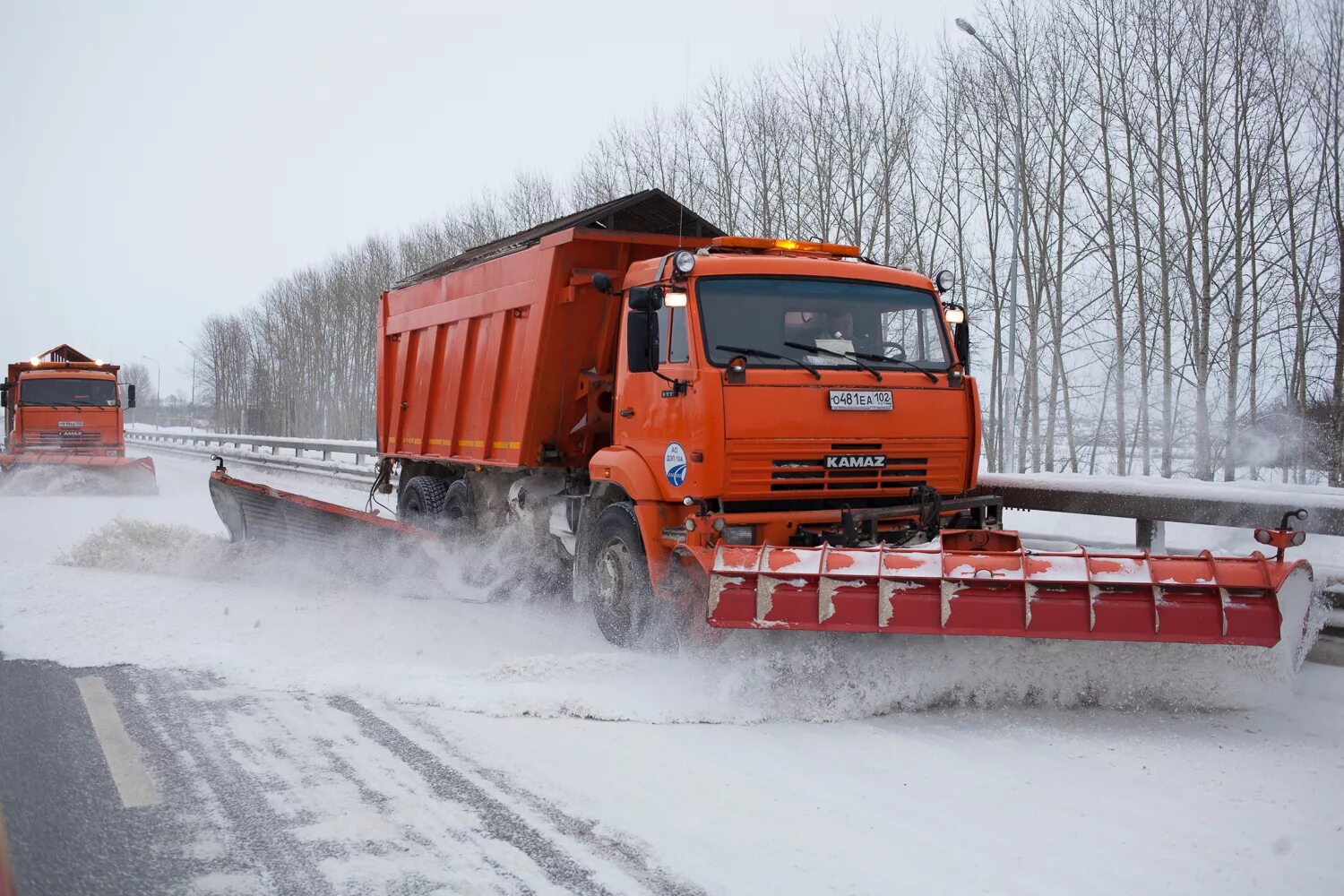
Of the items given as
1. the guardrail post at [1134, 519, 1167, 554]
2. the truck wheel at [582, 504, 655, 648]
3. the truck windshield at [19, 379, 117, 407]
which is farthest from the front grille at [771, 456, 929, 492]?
the truck windshield at [19, 379, 117, 407]

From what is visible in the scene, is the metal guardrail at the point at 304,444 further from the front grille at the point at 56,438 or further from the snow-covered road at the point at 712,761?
the snow-covered road at the point at 712,761

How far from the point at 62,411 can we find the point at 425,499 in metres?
15.0

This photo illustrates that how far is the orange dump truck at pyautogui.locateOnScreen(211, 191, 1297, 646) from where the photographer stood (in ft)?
16.7

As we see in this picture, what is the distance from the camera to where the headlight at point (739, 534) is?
612 centimetres

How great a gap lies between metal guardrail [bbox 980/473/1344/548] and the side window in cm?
320

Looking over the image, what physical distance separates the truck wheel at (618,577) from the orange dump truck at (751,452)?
0.06 ft

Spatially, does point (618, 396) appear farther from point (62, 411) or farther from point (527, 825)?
point (62, 411)

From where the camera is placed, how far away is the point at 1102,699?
534 centimetres

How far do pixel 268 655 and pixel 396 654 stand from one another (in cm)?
74

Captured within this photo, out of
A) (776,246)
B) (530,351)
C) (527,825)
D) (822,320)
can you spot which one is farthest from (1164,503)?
(527,825)

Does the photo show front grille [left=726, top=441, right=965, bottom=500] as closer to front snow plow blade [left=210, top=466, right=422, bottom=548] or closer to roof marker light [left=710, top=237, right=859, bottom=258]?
roof marker light [left=710, top=237, right=859, bottom=258]

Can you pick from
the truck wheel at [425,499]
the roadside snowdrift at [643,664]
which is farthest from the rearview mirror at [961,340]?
the truck wheel at [425,499]

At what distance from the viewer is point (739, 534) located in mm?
6145

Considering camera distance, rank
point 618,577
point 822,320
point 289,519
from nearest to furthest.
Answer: point 822,320
point 618,577
point 289,519
